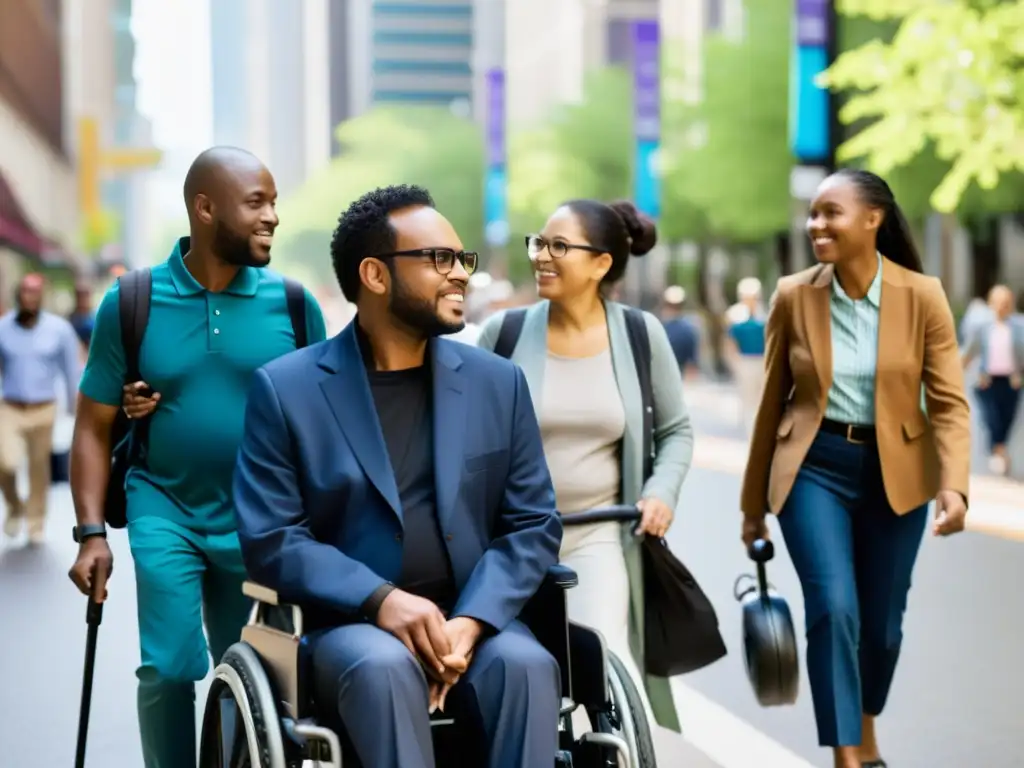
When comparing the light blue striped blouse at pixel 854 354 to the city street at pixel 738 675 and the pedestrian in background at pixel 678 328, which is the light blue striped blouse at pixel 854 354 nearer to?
the city street at pixel 738 675

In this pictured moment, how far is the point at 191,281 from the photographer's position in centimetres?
514

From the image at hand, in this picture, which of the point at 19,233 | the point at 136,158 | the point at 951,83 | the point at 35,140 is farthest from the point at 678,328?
the point at 136,158

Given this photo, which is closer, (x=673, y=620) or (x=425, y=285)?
(x=425, y=285)

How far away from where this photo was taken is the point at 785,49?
148 ft

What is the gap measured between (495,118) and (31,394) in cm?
7088

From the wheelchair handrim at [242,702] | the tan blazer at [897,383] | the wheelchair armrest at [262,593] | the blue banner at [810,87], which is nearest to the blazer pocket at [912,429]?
the tan blazer at [897,383]

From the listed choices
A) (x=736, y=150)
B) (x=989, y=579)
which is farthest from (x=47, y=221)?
(x=989, y=579)

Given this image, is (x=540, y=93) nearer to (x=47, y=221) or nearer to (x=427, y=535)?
(x=47, y=221)

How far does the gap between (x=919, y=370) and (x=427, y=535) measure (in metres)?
2.23

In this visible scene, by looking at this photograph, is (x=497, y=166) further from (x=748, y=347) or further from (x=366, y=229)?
(x=366, y=229)

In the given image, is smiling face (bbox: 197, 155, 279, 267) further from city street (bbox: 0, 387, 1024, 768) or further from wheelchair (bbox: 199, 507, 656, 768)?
city street (bbox: 0, 387, 1024, 768)

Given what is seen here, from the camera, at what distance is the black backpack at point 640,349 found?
18.8 ft

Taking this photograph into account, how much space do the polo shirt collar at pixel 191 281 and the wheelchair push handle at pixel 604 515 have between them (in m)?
1.03

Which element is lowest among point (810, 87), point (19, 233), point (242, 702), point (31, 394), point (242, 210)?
point (19, 233)
